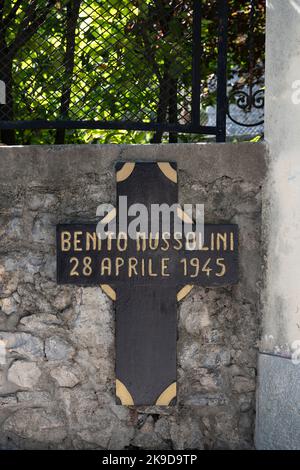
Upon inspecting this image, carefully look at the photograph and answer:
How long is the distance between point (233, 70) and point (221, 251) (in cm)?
188

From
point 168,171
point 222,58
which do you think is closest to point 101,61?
point 222,58

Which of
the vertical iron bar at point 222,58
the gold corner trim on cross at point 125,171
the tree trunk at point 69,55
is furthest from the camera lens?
the tree trunk at point 69,55

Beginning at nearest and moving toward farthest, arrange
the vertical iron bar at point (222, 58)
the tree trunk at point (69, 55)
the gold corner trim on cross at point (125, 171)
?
the gold corner trim on cross at point (125, 171), the vertical iron bar at point (222, 58), the tree trunk at point (69, 55)

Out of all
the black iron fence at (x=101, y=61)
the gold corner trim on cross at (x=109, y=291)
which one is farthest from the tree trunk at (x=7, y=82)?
the gold corner trim on cross at (x=109, y=291)

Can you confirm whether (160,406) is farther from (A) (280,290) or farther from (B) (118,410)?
(A) (280,290)

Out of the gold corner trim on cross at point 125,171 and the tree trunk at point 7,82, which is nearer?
the gold corner trim on cross at point 125,171

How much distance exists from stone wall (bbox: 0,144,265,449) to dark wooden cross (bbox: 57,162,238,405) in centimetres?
5

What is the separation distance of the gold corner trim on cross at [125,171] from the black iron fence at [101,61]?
1.18 feet

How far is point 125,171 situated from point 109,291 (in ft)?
1.72

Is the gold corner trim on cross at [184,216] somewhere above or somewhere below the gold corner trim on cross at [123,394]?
above

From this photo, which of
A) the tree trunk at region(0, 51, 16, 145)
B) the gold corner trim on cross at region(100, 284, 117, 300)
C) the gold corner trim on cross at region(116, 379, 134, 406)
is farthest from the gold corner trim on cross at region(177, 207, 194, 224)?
the tree trunk at region(0, 51, 16, 145)

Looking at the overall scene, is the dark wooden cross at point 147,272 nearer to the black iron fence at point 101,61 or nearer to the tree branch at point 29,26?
the black iron fence at point 101,61

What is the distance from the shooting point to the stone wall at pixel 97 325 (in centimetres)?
328

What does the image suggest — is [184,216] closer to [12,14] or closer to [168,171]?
[168,171]
